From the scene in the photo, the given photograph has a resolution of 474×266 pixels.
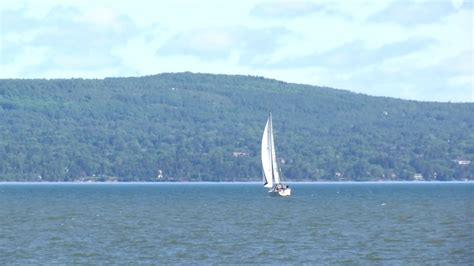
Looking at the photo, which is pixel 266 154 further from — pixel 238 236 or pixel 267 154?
pixel 238 236

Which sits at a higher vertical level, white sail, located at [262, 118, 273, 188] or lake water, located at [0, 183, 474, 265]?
white sail, located at [262, 118, 273, 188]

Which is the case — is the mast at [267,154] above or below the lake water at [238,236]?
above

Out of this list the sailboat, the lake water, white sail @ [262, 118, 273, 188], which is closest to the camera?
the lake water

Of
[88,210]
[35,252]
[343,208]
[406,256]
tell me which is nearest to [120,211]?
[88,210]

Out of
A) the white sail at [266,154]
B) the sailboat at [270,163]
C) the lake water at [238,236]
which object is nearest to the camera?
the lake water at [238,236]

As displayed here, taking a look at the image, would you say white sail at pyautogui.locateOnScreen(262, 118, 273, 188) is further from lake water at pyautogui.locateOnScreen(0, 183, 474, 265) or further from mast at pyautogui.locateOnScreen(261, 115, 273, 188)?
lake water at pyautogui.locateOnScreen(0, 183, 474, 265)

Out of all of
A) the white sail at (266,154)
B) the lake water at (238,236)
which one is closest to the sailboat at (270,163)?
the white sail at (266,154)

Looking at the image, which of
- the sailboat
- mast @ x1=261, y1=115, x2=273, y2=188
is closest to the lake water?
mast @ x1=261, y1=115, x2=273, y2=188

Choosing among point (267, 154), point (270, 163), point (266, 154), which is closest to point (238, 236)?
point (266, 154)

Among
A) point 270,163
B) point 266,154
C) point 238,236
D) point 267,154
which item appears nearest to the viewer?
point 238,236

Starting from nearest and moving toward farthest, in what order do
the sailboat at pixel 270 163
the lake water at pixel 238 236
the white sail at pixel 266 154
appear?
the lake water at pixel 238 236
the white sail at pixel 266 154
the sailboat at pixel 270 163

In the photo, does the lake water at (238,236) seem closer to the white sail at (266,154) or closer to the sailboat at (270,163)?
the white sail at (266,154)

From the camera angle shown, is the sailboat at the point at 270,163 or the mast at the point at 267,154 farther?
the sailboat at the point at 270,163

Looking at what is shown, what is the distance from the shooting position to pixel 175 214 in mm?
95375
